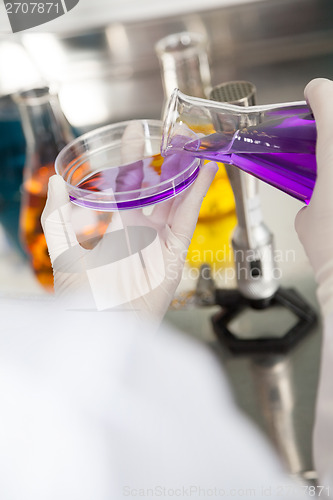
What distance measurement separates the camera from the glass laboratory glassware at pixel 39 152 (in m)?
0.83

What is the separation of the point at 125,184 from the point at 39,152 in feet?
0.94

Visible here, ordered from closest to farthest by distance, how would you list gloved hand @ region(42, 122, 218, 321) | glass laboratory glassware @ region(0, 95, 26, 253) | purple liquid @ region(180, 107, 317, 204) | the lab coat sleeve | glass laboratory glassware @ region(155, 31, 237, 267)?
the lab coat sleeve
purple liquid @ region(180, 107, 317, 204)
gloved hand @ region(42, 122, 218, 321)
glass laboratory glassware @ region(155, 31, 237, 267)
glass laboratory glassware @ region(0, 95, 26, 253)

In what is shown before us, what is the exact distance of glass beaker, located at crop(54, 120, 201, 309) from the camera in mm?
637

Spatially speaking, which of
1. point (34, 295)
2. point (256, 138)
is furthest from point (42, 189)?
Answer: point (256, 138)

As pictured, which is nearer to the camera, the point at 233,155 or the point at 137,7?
the point at 233,155

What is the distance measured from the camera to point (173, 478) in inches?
24.8

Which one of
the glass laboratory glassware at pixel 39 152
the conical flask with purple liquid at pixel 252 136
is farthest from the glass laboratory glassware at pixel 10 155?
the conical flask with purple liquid at pixel 252 136

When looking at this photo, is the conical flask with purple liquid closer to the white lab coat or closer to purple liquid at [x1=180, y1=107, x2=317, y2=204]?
purple liquid at [x1=180, y1=107, x2=317, y2=204]

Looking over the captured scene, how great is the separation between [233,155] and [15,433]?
0.37 meters

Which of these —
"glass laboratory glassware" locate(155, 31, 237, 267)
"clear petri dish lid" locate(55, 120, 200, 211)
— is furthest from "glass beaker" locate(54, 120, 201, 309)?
"glass laboratory glassware" locate(155, 31, 237, 267)

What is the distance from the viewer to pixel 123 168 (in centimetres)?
65

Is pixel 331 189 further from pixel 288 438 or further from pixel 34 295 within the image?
pixel 34 295

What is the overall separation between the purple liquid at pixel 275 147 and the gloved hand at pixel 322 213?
0.09 feet

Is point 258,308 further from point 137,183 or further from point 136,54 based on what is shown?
point 136,54
